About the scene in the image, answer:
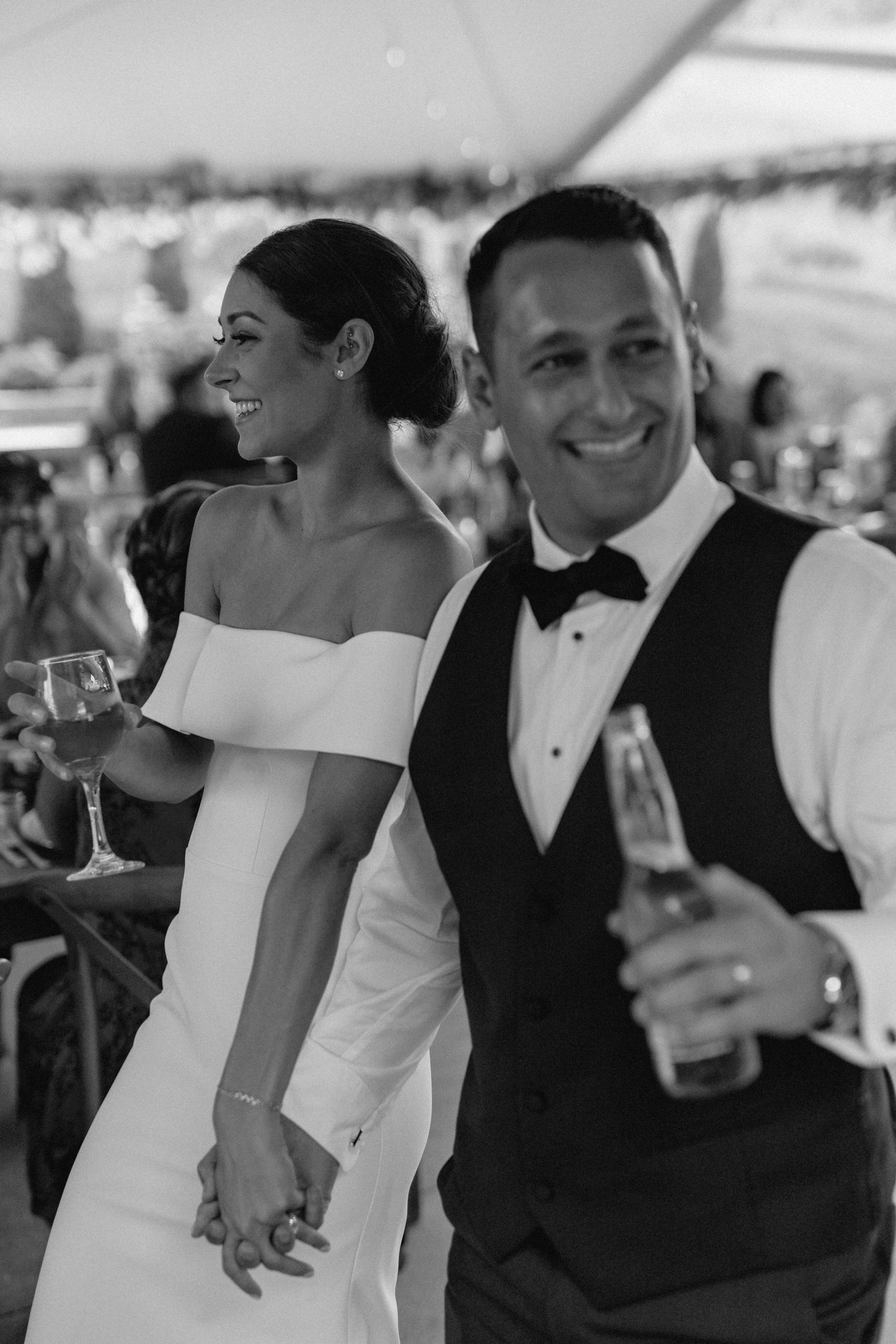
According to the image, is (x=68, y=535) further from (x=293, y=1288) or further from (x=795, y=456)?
(x=795, y=456)

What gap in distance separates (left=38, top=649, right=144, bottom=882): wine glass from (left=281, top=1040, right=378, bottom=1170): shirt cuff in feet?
1.65

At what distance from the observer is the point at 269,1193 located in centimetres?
148

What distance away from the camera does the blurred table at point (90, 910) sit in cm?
231

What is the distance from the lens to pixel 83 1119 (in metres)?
2.60

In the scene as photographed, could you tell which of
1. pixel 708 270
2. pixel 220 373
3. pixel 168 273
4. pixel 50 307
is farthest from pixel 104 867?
pixel 708 270

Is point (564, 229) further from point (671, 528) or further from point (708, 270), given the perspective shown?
point (708, 270)

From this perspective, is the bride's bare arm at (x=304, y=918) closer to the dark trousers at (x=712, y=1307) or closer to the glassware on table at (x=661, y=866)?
the dark trousers at (x=712, y=1307)

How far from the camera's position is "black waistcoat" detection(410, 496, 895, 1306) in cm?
117

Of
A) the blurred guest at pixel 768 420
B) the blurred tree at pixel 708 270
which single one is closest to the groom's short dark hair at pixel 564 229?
the blurred guest at pixel 768 420

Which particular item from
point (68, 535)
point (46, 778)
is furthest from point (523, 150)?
point (46, 778)

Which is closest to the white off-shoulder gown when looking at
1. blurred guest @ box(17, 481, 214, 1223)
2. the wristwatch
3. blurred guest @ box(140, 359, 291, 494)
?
blurred guest @ box(17, 481, 214, 1223)

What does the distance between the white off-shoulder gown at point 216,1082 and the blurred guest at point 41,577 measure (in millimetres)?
2245

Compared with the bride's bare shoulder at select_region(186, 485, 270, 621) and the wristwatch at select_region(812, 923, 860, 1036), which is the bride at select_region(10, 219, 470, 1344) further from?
the wristwatch at select_region(812, 923, 860, 1036)

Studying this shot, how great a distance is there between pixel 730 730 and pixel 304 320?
832mm
